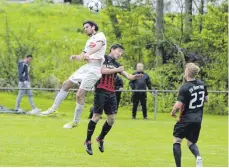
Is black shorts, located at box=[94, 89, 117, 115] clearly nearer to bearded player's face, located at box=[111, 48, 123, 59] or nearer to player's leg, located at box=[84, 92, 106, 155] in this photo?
player's leg, located at box=[84, 92, 106, 155]

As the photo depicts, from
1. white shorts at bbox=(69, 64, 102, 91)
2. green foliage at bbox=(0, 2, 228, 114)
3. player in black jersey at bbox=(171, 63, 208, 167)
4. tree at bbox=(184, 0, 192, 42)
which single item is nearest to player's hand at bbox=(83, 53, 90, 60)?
white shorts at bbox=(69, 64, 102, 91)

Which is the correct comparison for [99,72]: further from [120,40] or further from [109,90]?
[120,40]

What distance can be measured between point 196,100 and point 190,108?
0.57 ft

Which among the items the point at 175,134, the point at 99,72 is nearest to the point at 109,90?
the point at 99,72

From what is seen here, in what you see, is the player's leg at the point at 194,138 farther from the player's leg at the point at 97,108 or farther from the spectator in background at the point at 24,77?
the spectator in background at the point at 24,77

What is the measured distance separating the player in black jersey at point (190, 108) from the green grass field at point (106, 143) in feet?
4.91

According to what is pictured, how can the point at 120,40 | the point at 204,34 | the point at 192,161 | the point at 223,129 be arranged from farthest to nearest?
the point at 120,40
the point at 204,34
the point at 223,129
the point at 192,161

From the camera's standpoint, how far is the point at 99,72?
13.2 meters

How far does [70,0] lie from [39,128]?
120ft

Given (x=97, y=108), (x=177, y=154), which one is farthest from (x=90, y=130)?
(x=177, y=154)

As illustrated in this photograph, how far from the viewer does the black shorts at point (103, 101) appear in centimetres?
1325

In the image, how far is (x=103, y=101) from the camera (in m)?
13.2

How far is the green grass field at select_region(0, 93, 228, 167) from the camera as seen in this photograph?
13.6 metres

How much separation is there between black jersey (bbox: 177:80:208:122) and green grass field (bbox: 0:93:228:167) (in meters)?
1.84
